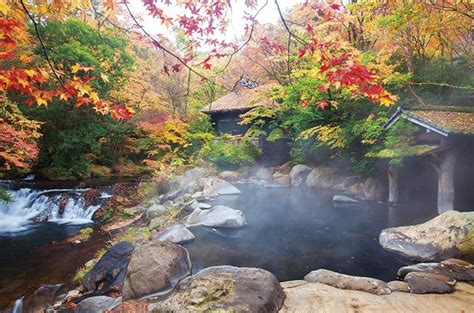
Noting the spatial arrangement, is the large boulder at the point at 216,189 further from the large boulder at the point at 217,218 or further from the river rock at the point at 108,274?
the river rock at the point at 108,274

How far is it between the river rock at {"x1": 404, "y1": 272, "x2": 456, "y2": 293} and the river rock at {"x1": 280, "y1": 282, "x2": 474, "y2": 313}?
112 millimetres

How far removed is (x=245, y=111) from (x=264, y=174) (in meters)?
5.10


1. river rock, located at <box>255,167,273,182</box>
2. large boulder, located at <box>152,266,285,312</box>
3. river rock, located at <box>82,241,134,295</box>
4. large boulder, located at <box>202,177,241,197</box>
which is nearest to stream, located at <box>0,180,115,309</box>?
river rock, located at <box>82,241,134,295</box>

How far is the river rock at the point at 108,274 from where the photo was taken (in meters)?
5.68

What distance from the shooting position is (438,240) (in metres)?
6.27

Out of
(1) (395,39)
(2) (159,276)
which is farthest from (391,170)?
(2) (159,276)

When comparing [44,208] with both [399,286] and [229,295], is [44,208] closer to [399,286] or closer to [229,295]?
[229,295]

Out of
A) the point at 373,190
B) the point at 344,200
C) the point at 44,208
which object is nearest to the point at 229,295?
the point at 344,200

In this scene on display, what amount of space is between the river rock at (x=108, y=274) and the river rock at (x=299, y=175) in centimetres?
1110

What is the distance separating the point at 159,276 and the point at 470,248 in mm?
6167

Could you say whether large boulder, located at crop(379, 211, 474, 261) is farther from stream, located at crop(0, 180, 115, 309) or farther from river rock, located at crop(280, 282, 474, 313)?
stream, located at crop(0, 180, 115, 309)

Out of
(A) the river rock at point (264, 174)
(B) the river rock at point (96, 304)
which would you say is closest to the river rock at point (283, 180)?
(A) the river rock at point (264, 174)

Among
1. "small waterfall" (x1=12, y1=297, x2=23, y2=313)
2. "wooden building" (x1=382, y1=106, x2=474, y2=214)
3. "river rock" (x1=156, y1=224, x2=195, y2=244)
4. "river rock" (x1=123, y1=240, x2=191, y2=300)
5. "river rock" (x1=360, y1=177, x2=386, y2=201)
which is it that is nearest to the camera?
"river rock" (x1=123, y1=240, x2=191, y2=300)

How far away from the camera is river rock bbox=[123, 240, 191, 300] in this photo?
499cm
